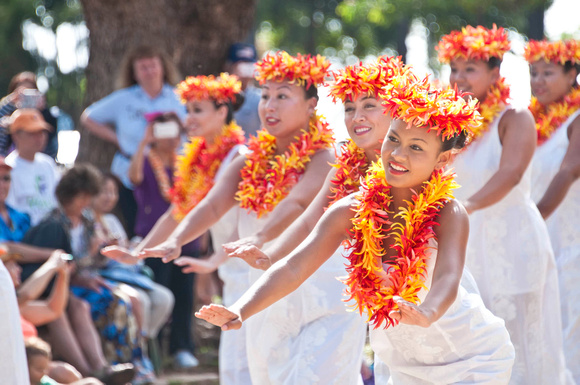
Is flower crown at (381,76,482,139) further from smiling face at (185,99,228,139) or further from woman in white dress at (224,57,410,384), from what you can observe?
smiling face at (185,99,228,139)

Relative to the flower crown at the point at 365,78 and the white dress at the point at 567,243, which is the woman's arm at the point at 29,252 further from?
the white dress at the point at 567,243

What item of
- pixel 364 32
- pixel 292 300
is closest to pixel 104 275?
pixel 292 300

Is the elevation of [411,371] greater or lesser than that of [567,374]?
greater

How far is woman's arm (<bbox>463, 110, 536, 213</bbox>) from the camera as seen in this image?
4770mm

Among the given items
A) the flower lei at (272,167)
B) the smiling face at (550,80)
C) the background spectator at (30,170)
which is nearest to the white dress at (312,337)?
the flower lei at (272,167)

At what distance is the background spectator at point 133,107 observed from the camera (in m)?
8.25

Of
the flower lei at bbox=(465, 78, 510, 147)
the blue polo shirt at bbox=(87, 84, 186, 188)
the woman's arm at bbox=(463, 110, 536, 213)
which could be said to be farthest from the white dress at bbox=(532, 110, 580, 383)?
the blue polo shirt at bbox=(87, 84, 186, 188)

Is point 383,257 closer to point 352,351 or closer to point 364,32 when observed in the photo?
point 352,351

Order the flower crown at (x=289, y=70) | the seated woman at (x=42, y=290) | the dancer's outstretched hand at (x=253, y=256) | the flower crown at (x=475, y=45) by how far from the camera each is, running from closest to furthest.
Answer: the dancer's outstretched hand at (x=253, y=256) < the flower crown at (x=289, y=70) < the flower crown at (x=475, y=45) < the seated woman at (x=42, y=290)

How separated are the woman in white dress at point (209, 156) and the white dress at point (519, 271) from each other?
139 centimetres

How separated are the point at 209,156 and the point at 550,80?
90.9 inches

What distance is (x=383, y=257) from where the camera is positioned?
11.9 ft

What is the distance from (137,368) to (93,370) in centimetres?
50

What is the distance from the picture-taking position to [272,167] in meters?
4.96
